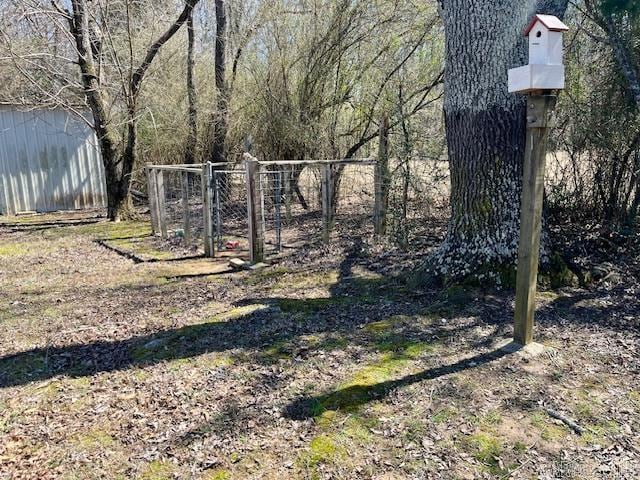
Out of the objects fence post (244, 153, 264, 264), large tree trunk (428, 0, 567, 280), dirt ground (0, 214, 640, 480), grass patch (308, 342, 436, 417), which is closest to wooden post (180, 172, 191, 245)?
fence post (244, 153, 264, 264)

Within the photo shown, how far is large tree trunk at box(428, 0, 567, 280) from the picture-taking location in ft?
12.4

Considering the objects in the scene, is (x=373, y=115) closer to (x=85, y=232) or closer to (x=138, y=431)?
(x=85, y=232)

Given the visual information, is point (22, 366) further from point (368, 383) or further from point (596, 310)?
point (596, 310)

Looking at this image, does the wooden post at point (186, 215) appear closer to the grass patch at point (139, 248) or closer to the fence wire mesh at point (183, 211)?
the fence wire mesh at point (183, 211)

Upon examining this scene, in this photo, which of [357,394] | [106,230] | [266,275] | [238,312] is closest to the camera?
[357,394]

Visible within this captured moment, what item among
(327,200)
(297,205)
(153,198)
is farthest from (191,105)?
(327,200)

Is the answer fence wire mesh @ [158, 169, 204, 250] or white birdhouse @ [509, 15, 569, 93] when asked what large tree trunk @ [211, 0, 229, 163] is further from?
white birdhouse @ [509, 15, 569, 93]

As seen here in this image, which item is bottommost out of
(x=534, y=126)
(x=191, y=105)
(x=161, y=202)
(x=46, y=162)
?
(x=161, y=202)

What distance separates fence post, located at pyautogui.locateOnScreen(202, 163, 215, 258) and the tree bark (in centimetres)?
481

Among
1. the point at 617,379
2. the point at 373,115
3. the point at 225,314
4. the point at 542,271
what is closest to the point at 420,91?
the point at 373,115

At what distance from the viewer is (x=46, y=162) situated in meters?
10.5

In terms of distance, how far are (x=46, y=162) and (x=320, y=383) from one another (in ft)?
Result: 32.0

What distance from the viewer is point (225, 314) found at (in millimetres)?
4043

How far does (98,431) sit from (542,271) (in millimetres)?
3361
